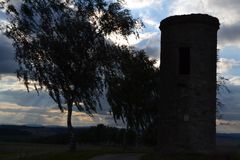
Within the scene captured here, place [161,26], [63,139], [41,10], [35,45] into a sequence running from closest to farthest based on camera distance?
[161,26]
[41,10]
[35,45]
[63,139]

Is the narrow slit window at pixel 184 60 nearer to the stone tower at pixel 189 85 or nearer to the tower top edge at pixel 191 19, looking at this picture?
the stone tower at pixel 189 85

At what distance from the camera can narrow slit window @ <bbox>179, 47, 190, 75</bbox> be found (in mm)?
Answer: 32125

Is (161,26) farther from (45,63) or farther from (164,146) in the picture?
(45,63)

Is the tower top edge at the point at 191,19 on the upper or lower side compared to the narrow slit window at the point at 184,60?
upper

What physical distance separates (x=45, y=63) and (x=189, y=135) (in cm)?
1352

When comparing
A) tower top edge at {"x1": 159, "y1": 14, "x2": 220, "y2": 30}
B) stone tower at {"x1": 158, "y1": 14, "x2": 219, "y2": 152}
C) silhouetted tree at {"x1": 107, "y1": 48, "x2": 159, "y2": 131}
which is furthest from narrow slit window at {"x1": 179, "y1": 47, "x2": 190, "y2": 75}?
silhouetted tree at {"x1": 107, "y1": 48, "x2": 159, "y2": 131}

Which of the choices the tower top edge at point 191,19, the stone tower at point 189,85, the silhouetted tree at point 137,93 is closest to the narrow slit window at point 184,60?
the stone tower at point 189,85

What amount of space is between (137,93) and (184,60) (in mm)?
19043

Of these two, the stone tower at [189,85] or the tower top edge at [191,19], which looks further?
the tower top edge at [191,19]

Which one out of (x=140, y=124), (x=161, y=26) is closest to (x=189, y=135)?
(x=161, y=26)

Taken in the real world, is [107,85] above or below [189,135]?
above

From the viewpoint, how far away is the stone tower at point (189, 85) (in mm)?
31297

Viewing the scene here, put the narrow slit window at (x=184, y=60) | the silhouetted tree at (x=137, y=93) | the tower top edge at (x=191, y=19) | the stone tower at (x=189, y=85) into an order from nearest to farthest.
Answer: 1. the stone tower at (x=189, y=85)
2. the tower top edge at (x=191, y=19)
3. the narrow slit window at (x=184, y=60)
4. the silhouetted tree at (x=137, y=93)

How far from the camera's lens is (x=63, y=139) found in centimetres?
11638
